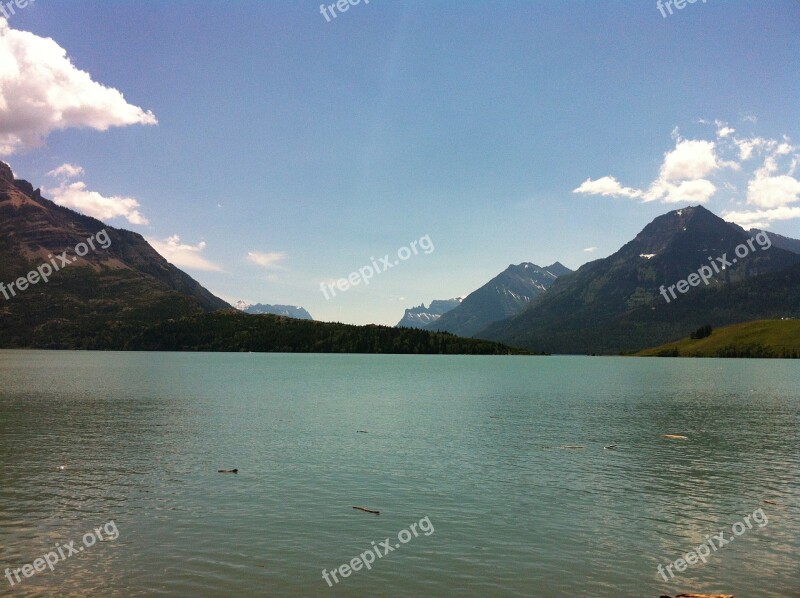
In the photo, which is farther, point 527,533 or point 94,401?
point 94,401

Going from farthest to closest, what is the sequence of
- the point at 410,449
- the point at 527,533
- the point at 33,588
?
the point at 410,449 → the point at 527,533 → the point at 33,588

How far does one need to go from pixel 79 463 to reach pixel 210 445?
42.2 ft

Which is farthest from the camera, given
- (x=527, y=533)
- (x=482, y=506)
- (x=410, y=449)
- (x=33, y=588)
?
(x=410, y=449)

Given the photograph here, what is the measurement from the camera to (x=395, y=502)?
37750mm

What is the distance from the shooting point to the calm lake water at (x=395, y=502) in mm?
25500

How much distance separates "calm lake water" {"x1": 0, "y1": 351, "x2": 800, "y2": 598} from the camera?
25.5 metres

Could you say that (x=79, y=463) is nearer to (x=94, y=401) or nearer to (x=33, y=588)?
(x=33, y=588)

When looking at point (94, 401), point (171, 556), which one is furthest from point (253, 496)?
point (94, 401)

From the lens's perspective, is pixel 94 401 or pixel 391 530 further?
pixel 94 401

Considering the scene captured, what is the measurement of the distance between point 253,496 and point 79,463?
69.0 feet

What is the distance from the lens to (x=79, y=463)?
161ft

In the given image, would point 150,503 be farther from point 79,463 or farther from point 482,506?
point 482,506

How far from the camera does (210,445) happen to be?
193ft

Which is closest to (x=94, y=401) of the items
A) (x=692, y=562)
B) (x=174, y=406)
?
(x=174, y=406)
